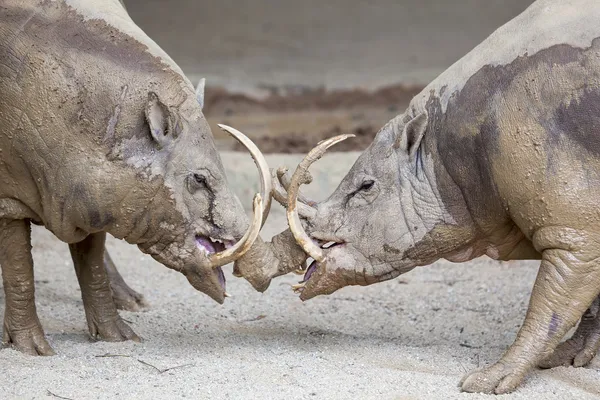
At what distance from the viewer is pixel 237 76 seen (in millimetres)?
12359

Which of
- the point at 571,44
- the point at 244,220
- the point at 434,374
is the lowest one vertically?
the point at 434,374

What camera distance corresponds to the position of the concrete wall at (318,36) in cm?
1238

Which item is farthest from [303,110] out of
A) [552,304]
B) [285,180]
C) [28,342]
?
[552,304]

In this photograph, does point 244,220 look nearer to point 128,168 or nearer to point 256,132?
point 128,168

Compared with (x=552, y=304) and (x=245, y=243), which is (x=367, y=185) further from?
(x=552, y=304)

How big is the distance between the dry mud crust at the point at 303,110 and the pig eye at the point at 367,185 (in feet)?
15.4

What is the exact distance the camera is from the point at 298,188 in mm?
5465

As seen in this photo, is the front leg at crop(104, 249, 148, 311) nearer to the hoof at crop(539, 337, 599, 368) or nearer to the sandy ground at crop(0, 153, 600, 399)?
the sandy ground at crop(0, 153, 600, 399)

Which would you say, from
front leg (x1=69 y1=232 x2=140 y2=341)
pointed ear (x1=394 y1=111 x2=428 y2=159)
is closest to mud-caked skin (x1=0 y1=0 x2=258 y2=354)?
front leg (x1=69 y1=232 x2=140 y2=341)

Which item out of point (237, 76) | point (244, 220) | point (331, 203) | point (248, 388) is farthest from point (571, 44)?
point (237, 76)

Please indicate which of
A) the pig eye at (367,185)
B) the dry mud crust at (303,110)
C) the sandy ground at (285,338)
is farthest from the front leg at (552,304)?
the dry mud crust at (303,110)

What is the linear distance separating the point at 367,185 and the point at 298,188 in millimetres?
390

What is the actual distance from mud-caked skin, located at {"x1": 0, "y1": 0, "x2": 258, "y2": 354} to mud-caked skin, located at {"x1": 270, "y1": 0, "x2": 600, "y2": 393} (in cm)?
61

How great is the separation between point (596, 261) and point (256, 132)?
6.08m
